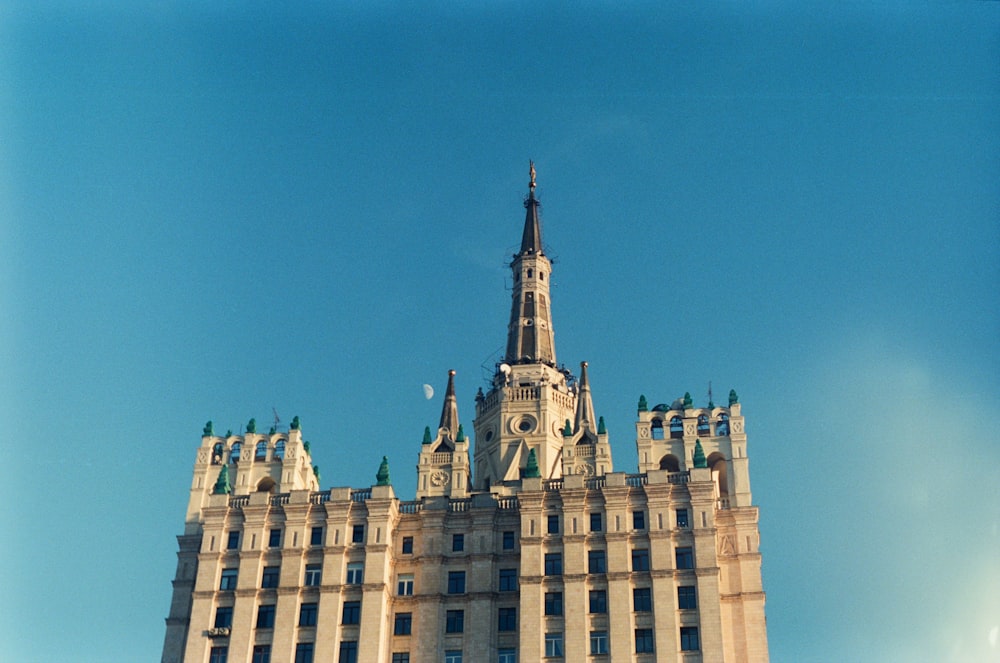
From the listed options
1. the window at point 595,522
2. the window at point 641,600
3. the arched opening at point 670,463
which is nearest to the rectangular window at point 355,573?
the window at point 595,522

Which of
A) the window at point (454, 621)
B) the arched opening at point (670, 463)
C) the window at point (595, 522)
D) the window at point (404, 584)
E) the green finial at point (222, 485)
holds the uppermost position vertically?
the arched opening at point (670, 463)

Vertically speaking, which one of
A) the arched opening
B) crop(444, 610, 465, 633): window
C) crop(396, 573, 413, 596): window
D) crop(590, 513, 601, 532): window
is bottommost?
crop(444, 610, 465, 633): window

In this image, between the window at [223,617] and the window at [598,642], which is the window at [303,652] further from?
the window at [598,642]

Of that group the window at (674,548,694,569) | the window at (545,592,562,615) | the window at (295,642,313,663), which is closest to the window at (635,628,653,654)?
the window at (674,548,694,569)

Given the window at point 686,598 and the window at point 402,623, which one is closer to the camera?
the window at point 686,598

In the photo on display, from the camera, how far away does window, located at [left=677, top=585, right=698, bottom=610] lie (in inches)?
3915

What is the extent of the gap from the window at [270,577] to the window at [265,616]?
172cm

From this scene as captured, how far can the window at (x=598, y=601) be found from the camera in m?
100

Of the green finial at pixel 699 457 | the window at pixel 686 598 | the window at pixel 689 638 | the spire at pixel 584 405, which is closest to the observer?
the window at pixel 689 638

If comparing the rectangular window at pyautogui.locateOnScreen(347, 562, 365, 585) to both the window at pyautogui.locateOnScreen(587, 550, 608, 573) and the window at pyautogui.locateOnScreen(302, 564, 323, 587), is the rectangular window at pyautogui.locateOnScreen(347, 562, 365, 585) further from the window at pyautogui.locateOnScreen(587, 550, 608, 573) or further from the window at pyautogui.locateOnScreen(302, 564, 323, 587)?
the window at pyautogui.locateOnScreen(587, 550, 608, 573)

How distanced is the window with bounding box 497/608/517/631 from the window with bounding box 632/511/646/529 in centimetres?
1169

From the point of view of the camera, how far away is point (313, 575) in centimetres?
10494

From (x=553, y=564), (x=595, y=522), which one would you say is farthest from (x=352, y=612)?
(x=595, y=522)

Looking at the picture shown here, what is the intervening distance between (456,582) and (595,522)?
480 inches
